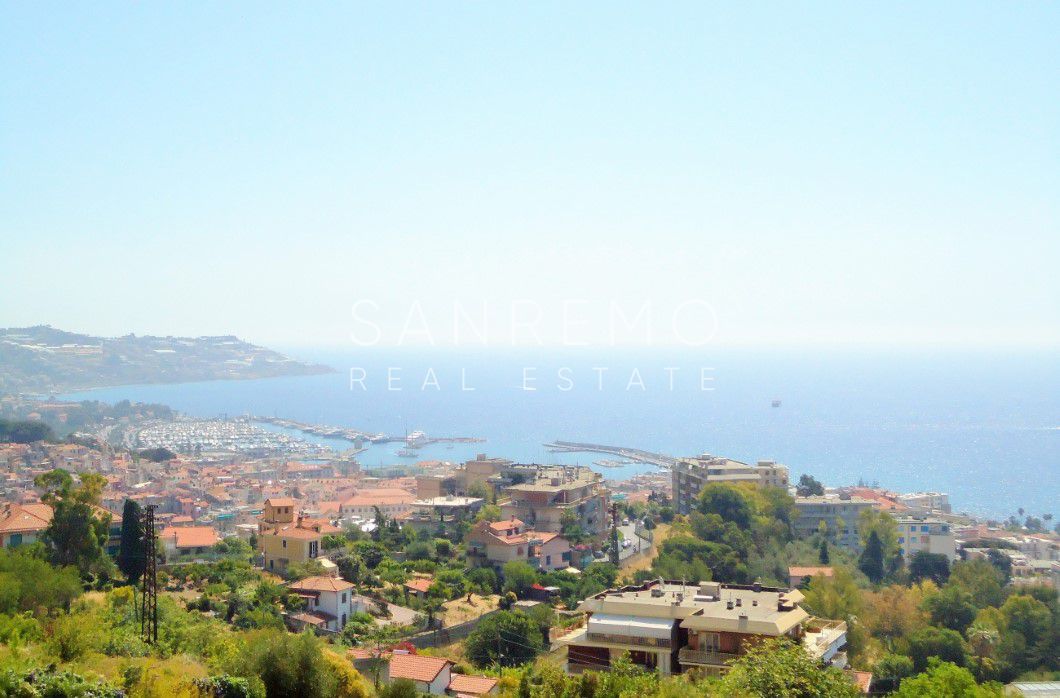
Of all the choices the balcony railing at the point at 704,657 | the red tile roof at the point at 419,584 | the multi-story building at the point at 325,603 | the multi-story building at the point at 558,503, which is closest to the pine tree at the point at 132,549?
the multi-story building at the point at 325,603

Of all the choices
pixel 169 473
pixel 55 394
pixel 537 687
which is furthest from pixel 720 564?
pixel 55 394

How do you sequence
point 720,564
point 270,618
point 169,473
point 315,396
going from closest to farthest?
point 270,618
point 720,564
point 169,473
point 315,396

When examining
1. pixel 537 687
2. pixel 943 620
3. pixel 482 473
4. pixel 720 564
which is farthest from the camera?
pixel 482 473

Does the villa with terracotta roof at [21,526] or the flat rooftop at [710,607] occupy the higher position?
the flat rooftop at [710,607]

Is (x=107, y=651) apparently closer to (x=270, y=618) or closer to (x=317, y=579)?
(x=270, y=618)

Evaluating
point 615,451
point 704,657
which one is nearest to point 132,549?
point 704,657

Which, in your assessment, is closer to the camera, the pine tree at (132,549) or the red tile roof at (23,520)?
the pine tree at (132,549)

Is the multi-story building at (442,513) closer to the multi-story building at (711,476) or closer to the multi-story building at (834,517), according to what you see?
the multi-story building at (711,476)
